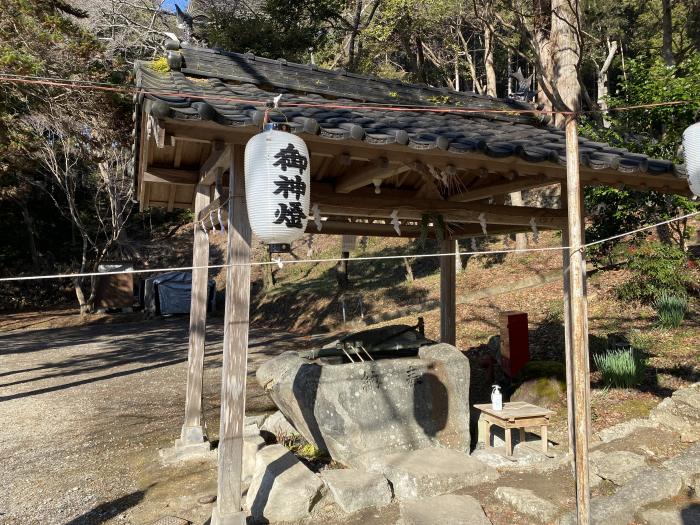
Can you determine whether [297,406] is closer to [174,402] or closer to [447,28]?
[174,402]

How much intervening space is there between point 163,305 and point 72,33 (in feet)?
40.1

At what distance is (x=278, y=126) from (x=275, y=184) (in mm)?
398

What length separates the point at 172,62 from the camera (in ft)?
17.2

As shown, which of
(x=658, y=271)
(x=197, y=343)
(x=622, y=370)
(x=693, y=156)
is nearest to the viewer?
(x=693, y=156)

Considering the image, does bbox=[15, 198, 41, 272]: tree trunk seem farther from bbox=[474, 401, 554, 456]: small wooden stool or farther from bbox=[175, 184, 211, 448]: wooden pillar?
bbox=[474, 401, 554, 456]: small wooden stool

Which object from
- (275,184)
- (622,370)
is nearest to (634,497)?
(622,370)

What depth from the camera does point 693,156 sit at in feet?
13.1

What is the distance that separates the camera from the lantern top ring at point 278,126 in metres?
3.29

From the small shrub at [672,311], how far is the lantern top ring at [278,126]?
7.72 meters

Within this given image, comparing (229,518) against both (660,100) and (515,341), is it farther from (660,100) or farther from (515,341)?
(660,100)

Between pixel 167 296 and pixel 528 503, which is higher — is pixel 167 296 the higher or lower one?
the higher one

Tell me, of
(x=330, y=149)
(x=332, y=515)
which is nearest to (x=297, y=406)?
(x=332, y=515)

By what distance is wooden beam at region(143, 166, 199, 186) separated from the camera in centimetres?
552

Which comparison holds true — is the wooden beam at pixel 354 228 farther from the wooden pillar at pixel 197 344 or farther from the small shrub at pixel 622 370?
the small shrub at pixel 622 370
